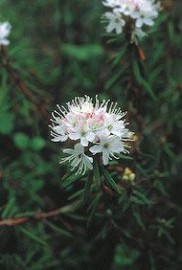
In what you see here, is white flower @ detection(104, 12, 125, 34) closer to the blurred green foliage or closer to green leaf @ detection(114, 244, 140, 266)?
the blurred green foliage

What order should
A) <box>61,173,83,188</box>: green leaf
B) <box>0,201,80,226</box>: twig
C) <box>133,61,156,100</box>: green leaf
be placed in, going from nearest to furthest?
1. <box>61,173,83,188</box>: green leaf
2. <box>0,201,80,226</box>: twig
3. <box>133,61,156,100</box>: green leaf

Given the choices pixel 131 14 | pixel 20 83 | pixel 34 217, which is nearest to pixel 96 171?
pixel 34 217

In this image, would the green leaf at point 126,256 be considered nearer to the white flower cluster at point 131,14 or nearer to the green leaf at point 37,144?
the green leaf at point 37,144

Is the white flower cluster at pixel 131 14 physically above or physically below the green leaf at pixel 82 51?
below

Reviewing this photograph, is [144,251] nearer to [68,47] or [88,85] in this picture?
[88,85]

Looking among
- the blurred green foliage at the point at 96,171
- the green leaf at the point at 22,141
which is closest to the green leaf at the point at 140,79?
the blurred green foliage at the point at 96,171

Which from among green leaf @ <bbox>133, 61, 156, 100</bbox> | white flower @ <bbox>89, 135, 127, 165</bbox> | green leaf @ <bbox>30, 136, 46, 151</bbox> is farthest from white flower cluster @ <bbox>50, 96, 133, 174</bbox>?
green leaf @ <bbox>30, 136, 46, 151</bbox>
